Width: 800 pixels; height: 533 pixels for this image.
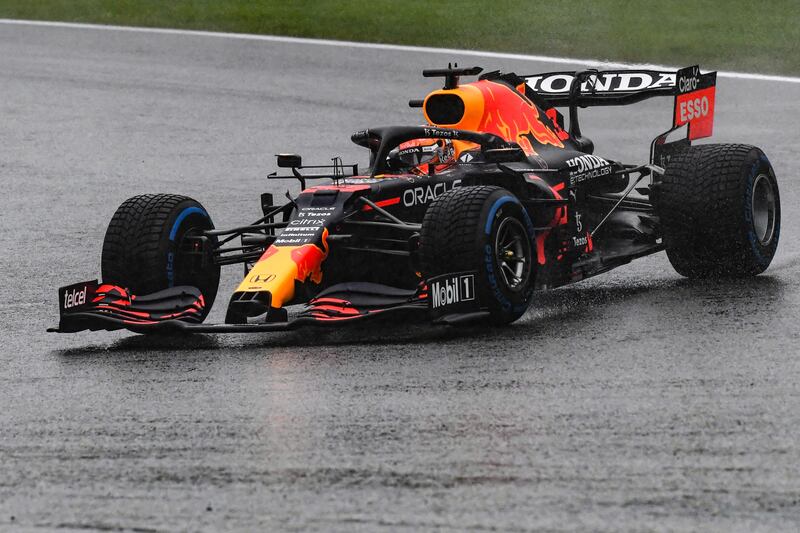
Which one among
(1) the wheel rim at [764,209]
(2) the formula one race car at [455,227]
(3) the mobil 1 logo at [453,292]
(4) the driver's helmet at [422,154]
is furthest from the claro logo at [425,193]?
(1) the wheel rim at [764,209]

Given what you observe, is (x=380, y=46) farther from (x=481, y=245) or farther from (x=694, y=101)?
(x=481, y=245)

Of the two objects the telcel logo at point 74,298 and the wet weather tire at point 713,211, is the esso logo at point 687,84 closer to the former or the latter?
the wet weather tire at point 713,211

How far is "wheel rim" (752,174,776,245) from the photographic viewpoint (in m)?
10.5

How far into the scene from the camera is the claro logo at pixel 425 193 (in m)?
9.48

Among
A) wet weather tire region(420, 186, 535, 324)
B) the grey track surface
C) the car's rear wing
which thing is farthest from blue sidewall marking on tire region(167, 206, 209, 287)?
the car's rear wing

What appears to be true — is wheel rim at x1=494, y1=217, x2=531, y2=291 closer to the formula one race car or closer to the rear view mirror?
the formula one race car

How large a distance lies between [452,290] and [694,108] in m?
3.92

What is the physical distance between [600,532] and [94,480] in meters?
2.10

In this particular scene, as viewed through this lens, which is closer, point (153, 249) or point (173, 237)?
point (153, 249)

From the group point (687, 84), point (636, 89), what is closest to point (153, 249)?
point (636, 89)

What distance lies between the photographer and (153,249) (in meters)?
9.32

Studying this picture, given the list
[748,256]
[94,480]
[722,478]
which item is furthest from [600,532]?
[748,256]

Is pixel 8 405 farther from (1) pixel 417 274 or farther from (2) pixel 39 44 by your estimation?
(2) pixel 39 44

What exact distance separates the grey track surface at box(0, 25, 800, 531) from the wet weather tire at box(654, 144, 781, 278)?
20 centimetres
